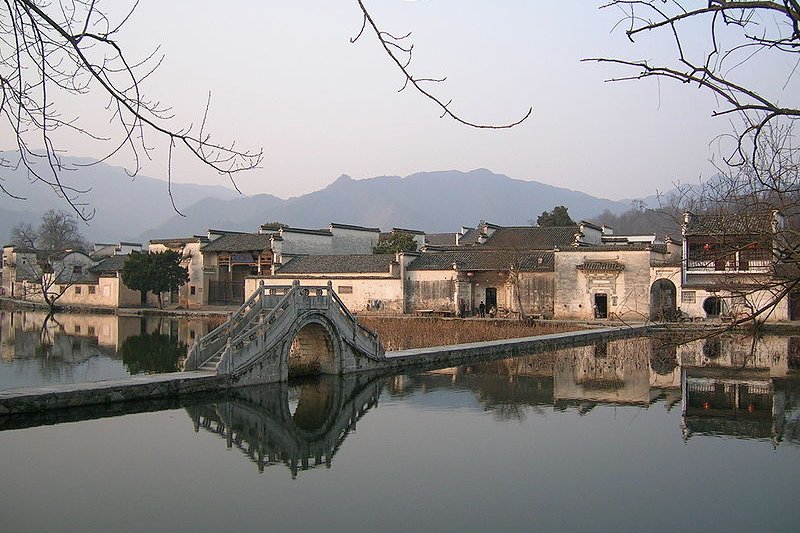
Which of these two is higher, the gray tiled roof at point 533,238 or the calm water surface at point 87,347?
the gray tiled roof at point 533,238

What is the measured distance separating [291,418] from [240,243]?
3251cm

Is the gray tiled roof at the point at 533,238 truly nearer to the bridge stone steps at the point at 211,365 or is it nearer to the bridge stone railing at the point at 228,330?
the bridge stone railing at the point at 228,330

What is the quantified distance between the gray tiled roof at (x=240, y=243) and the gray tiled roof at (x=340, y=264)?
2.50 metres

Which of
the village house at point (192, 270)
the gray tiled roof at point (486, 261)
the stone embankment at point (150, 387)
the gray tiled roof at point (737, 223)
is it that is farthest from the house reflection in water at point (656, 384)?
the village house at point (192, 270)

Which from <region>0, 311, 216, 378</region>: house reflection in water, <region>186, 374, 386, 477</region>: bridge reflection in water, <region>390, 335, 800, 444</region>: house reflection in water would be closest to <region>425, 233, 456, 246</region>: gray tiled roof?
<region>0, 311, 216, 378</region>: house reflection in water

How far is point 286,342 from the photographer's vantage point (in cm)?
1593

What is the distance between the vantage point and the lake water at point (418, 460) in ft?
26.3

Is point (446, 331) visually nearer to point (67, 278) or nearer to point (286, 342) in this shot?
point (286, 342)

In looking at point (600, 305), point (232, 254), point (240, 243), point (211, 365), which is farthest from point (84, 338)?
point (600, 305)

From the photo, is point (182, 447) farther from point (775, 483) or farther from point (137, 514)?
point (775, 483)

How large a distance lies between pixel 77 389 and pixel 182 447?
2803 millimetres

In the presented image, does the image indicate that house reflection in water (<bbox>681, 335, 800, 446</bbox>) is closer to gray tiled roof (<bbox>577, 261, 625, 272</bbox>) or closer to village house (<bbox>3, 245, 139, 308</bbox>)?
gray tiled roof (<bbox>577, 261, 625, 272</bbox>)

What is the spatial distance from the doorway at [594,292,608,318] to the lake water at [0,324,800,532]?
18.7 m

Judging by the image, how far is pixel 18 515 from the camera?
783 cm
